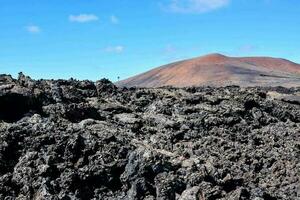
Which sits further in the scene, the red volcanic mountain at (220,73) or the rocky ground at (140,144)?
the red volcanic mountain at (220,73)

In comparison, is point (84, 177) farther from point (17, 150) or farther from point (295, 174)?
point (295, 174)

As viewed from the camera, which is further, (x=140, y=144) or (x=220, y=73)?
(x=220, y=73)

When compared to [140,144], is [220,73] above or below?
above

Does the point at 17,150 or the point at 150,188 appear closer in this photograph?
the point at 150,188

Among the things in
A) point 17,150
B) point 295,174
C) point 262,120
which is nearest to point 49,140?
point 17,150
